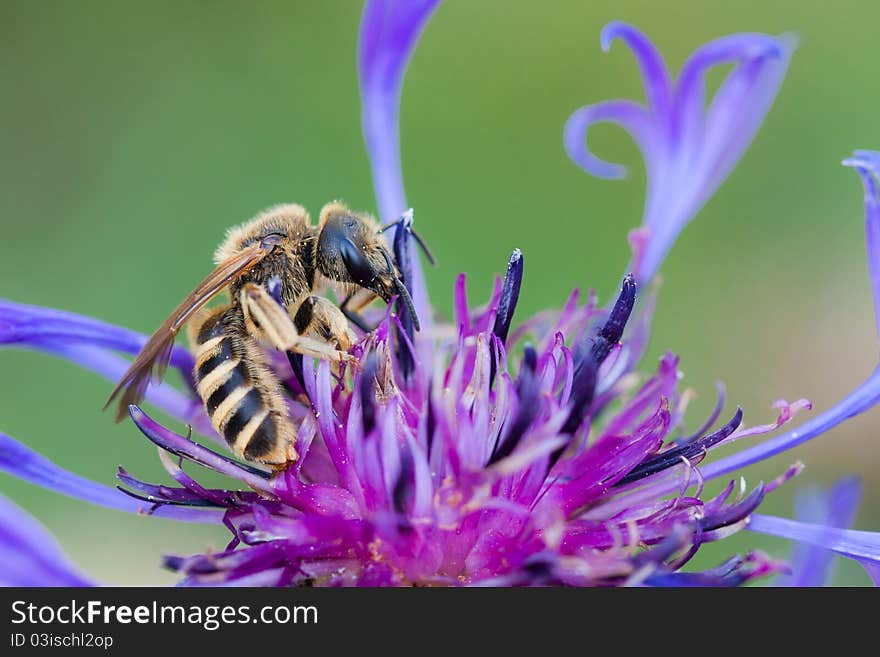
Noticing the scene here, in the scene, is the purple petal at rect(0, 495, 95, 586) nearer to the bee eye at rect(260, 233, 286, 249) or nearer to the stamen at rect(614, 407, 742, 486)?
the bee eye at rect(260, 233, 286, 249)

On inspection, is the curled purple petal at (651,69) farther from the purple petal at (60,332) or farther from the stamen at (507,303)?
the purple petal at (60,332)

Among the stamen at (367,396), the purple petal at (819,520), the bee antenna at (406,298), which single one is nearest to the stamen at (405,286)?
the bee antenna at (406,298)

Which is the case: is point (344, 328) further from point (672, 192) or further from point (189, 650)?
point (672, 192)

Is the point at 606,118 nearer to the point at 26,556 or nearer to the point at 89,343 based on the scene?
the point at 89,343

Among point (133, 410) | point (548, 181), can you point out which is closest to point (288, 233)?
point (133, 410)

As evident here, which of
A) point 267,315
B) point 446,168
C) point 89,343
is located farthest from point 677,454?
point 446,168
